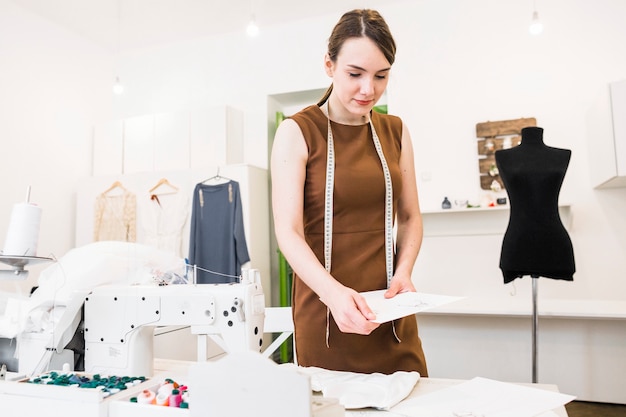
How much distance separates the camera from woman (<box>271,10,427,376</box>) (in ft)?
3.63

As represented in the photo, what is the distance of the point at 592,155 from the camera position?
332 cm

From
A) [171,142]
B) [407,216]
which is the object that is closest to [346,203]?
[407,216]

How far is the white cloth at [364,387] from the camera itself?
0.92m

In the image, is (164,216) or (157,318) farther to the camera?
(164,216)

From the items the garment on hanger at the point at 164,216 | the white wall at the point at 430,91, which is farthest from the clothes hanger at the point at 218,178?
the white wall at the point at 430,91

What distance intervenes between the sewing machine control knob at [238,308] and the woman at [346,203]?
147mm

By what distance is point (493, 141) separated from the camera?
140 inches

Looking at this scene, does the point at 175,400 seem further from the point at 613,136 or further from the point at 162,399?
the point at 613,136

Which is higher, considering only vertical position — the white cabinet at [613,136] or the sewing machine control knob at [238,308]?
the white cabinet at [613,136]

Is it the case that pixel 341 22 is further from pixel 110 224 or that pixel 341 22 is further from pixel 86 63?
pixel 86 63

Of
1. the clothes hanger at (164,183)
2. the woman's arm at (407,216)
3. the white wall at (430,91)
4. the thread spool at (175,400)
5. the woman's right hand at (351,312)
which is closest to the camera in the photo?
the thread spool at (175,400)

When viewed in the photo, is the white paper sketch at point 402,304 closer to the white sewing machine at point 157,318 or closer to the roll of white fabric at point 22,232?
the white sewing machine at point 157,318

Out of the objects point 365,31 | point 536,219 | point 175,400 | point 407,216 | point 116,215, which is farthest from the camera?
point 116,215

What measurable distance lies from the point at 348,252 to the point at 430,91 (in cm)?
293
